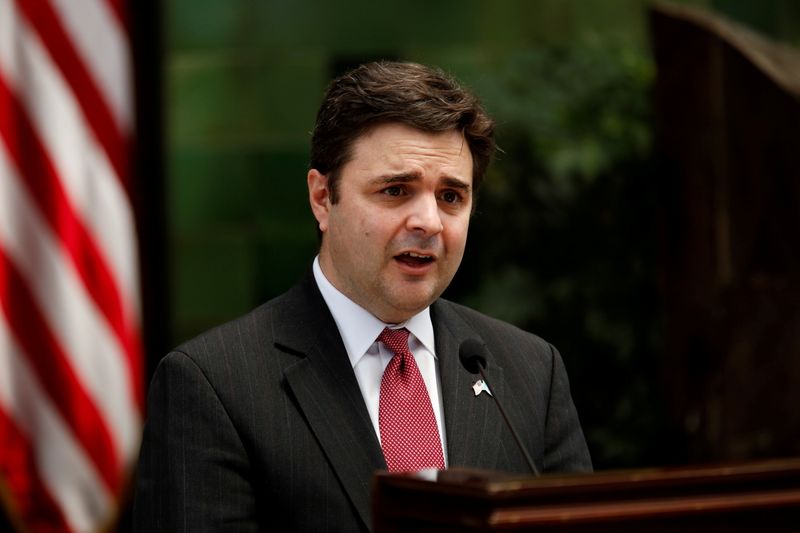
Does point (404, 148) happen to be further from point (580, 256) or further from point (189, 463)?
point (580, 256)

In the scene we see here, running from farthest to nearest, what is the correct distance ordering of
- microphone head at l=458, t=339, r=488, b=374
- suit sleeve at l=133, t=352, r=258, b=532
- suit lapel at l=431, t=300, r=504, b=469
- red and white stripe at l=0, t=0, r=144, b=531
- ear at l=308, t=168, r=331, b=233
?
1. red and white stripe at l=0, t=0, r=144, b=531
2. ear at l=308, t=168, r=331, b=233
3. suit lapel at l=431, t=300, r=504, b=469
4. microphone head at l=458, t=339, r=488, b=374
5. suit sleeve at l=133, t=352, r=258, b=532

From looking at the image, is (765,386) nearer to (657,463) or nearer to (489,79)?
(657,463)

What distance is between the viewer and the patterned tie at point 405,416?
285 centimetres

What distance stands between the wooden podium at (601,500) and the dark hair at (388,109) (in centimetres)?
83

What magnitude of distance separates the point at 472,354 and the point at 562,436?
43cm

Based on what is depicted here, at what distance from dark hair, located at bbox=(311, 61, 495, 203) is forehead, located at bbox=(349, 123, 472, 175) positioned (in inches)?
0.5

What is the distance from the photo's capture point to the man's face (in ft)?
9.45

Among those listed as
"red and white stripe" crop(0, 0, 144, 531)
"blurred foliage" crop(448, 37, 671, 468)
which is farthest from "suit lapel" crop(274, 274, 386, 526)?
"blurred foliage" crop(448, 37, 671, 468)

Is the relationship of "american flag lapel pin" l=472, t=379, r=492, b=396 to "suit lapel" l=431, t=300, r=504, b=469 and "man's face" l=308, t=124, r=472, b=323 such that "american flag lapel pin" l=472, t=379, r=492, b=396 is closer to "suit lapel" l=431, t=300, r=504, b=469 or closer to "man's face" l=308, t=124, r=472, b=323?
"suit lapel" l=431, t=300, r=504, b=469

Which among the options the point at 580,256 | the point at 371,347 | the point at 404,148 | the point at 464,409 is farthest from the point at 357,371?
the point at 580,256

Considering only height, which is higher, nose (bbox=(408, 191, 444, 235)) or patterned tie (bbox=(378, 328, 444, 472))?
nose (bbox=(408, 191, 444, 235))

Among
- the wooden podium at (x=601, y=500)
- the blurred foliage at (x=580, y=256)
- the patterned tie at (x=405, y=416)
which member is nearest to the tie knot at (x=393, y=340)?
the patterned tie at (x=405, y=416)

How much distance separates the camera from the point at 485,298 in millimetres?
6320

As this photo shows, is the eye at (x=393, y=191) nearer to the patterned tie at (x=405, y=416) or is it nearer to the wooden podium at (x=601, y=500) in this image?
the patterned tie at (x=405, y=416)
